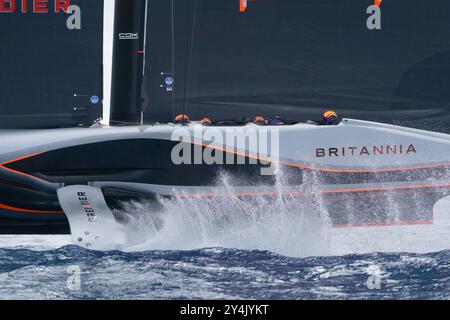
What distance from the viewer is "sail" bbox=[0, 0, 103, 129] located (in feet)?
26.6

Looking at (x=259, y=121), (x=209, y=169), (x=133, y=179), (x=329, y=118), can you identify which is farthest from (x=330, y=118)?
(x=133, y=179)

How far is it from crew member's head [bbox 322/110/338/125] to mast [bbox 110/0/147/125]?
1.68m

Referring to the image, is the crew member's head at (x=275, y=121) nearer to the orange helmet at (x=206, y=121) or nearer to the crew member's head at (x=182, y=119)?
the orange helmet at (x=206, y=121)

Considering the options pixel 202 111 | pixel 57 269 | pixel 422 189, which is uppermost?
pixel 202 111

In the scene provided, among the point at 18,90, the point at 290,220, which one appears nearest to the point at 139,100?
the point at 18,90

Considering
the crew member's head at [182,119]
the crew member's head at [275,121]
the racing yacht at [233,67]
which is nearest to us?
the crew member's head at [275,121]

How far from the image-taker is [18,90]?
8141mm

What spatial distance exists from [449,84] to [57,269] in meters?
3.97

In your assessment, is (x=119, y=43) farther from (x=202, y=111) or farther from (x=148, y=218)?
(x=148, y=218)

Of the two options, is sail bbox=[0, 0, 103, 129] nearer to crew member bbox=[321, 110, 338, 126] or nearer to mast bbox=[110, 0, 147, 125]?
mast bbox=[110, 0, 147, 125]

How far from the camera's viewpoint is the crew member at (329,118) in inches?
311

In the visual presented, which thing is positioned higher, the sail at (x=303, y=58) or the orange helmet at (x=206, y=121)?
the sail at (x=303, y=58)

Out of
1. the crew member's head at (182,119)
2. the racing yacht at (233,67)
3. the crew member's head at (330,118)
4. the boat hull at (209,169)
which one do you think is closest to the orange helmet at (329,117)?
the crew member's head at (330,118)

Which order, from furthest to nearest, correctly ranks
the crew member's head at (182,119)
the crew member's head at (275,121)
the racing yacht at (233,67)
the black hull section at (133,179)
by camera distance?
the racing yacht at (233,67)
the crew member's head at (182,119)
the crew member's head at (275,121)
the black hull section at (133,179)
